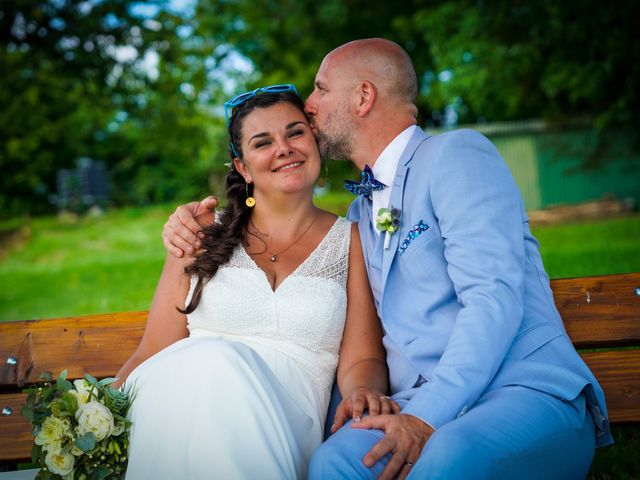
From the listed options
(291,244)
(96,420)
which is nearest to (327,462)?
(96,420)

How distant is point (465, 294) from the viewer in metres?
3.04

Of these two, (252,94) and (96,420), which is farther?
(252,94)

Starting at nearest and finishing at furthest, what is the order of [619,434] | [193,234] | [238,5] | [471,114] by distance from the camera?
[193,234], [619,434], [238,5], [471,114]

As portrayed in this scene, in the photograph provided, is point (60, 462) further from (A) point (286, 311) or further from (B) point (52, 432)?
(A) point (286, 311)

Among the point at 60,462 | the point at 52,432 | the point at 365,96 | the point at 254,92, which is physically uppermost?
the point at 254,92

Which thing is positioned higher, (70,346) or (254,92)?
(254,92)

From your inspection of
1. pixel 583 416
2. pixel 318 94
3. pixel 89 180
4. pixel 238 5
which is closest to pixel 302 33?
pixel 238 5

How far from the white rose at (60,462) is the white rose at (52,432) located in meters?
0.04

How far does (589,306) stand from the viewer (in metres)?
3.71

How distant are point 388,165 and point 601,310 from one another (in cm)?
123

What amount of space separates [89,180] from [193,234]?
22573mm

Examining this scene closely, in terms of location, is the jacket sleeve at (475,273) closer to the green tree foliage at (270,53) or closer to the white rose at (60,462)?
the white rose at (60,462)

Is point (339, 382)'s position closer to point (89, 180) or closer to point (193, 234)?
point (193, 234)

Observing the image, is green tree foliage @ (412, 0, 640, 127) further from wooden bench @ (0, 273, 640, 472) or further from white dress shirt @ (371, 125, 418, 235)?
white dress shirt @ (371, 125, 418, 235)
